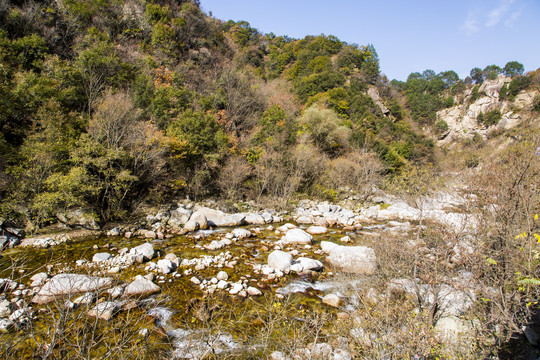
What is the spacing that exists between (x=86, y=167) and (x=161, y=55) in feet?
69.0

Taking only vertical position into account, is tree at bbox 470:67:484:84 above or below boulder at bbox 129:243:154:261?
above

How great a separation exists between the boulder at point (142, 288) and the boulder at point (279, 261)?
13.9ft

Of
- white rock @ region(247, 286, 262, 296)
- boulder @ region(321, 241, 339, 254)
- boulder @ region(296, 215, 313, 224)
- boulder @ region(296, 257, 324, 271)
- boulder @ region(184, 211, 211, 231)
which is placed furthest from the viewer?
boulder @ region(296, 215, 313, 224)

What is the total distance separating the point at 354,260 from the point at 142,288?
7.43 m

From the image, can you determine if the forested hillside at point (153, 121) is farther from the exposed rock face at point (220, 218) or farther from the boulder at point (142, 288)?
the boulder at point (142, 288)

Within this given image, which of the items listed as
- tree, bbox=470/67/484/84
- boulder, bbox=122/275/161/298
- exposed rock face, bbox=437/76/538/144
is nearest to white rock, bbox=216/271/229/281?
boulder, bbox=122/275/161/298

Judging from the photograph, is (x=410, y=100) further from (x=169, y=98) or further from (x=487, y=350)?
(x=487, y=350)

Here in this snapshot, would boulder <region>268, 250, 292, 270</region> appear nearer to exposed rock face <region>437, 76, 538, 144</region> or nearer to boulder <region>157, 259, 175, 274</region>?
boulder <region>157, 259, 175, 274</region>

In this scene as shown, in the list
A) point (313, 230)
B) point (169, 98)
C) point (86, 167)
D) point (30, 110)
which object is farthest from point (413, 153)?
point (30, 110)

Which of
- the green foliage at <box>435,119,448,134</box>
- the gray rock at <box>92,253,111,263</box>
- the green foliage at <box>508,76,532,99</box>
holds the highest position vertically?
the green foliage at <box>508,76,532,99</box>

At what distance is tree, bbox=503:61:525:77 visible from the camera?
58.1m

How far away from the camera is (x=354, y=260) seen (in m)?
9.35

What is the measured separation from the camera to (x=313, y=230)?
15.0 m

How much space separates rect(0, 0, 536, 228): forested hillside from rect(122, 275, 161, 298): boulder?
705 centimetres
